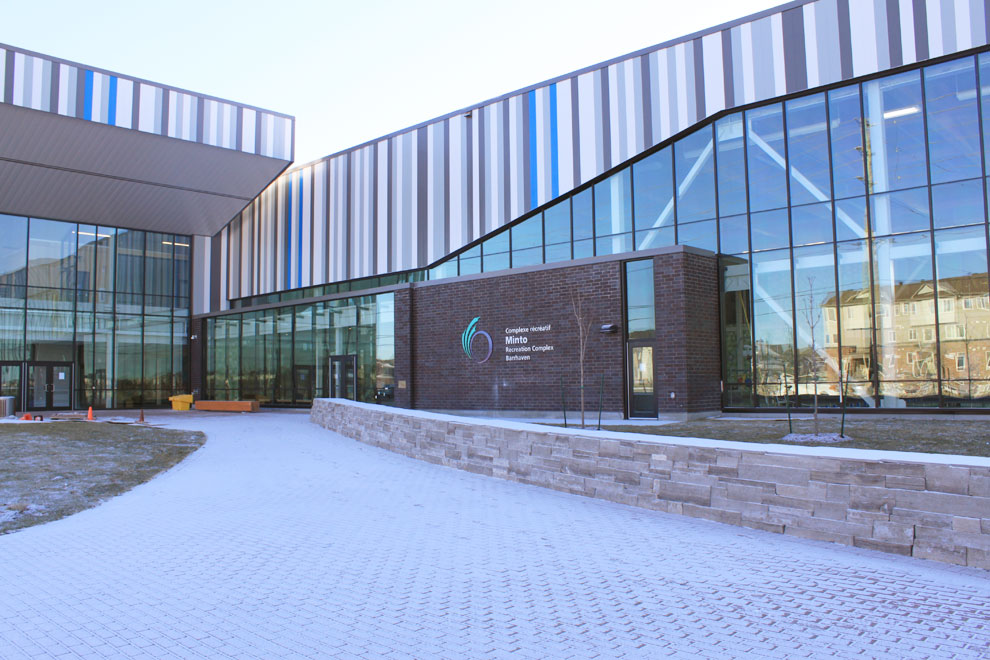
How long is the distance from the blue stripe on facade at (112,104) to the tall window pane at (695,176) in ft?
67.0

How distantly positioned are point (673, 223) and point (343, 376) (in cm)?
1494

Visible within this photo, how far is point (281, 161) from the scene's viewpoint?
1168 inches

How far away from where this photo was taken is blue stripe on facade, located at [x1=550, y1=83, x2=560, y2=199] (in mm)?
21891

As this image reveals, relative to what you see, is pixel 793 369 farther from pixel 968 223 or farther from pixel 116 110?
pixel 116 110

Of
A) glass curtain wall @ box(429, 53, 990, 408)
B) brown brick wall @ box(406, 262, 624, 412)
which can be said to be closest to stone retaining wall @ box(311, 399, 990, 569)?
brown brick wall @ box(406, 262, 624, 412)

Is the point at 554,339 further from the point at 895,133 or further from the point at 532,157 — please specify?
the point at 895,133

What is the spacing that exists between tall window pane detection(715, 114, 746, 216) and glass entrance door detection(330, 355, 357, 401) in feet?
50.8

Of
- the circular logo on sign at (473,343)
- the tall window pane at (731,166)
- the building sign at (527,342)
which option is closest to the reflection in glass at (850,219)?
the tall window pane at (731,166)

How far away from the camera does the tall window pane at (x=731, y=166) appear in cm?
1895

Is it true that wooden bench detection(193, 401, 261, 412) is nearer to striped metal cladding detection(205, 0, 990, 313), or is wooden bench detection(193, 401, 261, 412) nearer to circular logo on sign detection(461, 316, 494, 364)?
striped metal cladding detection(205, 0, 990, 313)

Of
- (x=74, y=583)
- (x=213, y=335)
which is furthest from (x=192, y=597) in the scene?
(x=213, y=335)

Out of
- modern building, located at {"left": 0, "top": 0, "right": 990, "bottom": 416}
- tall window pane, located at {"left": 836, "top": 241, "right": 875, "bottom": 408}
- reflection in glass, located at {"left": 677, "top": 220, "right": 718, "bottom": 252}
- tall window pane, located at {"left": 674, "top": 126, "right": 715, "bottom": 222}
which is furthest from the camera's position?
tall window pane, located at {"left": 674, "top": 126, "right": 715, "bottom": 222}

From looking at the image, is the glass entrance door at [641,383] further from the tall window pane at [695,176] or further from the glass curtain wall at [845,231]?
the tall window pane at [695,176]

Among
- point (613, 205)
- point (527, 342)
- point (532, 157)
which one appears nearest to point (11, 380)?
point (527, 342)
